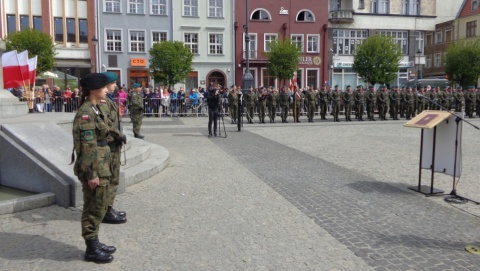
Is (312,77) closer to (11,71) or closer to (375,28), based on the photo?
(375,28)

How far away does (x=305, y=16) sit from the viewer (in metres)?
45.6

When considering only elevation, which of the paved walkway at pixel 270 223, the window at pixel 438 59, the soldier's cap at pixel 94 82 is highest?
the window at pixel 438 59

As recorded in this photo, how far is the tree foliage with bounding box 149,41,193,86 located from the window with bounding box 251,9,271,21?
1032 centimetres

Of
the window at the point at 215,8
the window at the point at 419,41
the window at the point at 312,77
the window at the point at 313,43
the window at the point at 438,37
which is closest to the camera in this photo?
the window at the point at 215,8

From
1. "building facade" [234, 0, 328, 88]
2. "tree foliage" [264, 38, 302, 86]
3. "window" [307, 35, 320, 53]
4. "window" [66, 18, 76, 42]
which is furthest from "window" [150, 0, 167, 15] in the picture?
"window" [307, 35, 320, 53]

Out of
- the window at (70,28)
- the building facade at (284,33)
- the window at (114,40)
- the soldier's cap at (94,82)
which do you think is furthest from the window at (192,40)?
the soldier's cap at (94,82)

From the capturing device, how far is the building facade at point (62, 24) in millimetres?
38531

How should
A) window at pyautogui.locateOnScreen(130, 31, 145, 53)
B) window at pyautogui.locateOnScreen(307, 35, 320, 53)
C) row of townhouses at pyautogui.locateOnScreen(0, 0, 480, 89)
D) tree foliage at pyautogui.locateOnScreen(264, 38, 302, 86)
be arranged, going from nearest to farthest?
1. tree foliage at pyautogui.locateOnScreen(264, 38, 302, 86)
2. row of townhouses at pyautogui.locateOnScreen(0, 0, 480, 89)
3. window at pyautogui.locateOnScreen(130, 31, 145, 53)
4. window at pyautogui.locateOnScreen(307, 35, 320, 53)

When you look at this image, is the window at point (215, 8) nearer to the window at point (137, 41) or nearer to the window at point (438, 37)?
the window at point (137, 41)

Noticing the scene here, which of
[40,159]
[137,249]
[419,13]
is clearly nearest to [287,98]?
[40,159]

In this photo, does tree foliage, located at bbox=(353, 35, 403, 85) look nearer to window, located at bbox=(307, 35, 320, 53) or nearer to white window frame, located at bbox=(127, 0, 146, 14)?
window, located at bbox=(307, 35, 320, 53)

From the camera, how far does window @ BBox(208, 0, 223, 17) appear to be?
43281 mm

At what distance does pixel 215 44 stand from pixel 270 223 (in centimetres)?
3928

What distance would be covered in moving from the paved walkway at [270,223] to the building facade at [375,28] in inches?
1514
